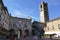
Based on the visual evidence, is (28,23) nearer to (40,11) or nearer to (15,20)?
(15,20)

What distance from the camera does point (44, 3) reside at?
226 feet

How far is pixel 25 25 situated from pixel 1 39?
1427 inches

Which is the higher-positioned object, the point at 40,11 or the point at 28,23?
the point at 40,11

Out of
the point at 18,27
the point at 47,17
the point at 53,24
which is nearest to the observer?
the point at 53,24

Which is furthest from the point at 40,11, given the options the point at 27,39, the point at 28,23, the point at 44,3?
the point at 27,39

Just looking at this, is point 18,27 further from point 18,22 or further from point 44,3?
point 44,3

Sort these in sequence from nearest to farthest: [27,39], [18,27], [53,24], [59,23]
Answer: [27,39] < [59,23] < [53,24] < [18,27]

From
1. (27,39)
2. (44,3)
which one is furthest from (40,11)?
Answer: (27,39)

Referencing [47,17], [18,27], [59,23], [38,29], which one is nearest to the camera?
[59,23]

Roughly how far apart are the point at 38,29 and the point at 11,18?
14879 mm

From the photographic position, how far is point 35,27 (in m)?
58.2

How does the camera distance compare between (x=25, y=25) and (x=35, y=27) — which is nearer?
(x=25, y=25)

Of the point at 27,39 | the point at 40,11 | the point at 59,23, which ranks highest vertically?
the point at 40,11

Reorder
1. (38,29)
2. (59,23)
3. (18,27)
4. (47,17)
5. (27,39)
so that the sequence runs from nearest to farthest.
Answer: (27,39)
(59,23)
(18,27)
(38,29)
(47,17)
